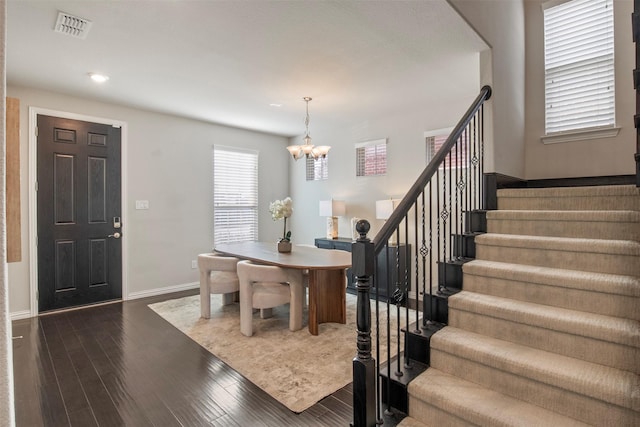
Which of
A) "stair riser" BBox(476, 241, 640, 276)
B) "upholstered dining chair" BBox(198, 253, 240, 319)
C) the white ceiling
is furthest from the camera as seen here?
"upholstered dining chair" BBox(198, 253, 240, 319)

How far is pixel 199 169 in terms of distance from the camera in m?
5.45

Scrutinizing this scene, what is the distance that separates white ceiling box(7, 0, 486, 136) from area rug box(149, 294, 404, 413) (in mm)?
2741

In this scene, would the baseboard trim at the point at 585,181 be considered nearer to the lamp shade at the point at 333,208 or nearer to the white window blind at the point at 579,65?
the white window blind at the point at 579,65

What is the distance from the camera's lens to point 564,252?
2.07 metres

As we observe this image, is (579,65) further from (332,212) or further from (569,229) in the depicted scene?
(332,212)

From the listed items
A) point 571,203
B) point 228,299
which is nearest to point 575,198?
point 571,203

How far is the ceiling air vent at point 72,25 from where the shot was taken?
8.21 ft

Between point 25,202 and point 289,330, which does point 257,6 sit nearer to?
point 289,330

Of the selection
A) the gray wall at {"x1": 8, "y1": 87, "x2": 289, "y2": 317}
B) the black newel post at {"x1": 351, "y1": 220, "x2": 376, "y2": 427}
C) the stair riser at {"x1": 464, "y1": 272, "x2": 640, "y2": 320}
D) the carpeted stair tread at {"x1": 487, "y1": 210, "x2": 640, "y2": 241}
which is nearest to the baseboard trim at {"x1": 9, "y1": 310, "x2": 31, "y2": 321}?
the gray wall at {"x1": 8, "y1": 87, "x2": 289, "y2": 317}

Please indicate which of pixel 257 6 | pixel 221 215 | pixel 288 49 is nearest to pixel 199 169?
pixel 221 215

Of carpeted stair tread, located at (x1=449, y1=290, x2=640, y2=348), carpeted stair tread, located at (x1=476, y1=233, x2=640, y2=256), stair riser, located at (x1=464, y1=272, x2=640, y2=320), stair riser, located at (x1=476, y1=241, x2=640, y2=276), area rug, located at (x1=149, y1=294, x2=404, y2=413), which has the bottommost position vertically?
area rug, located at (x1=149, y1=294, x2=404, y2=413)

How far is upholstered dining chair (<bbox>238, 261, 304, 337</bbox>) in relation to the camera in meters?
3.28

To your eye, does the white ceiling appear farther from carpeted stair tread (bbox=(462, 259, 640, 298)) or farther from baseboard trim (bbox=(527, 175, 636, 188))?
carpeted stair tread (bbox=(462, 259, 640, 298))

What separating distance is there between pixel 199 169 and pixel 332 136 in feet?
7.93
